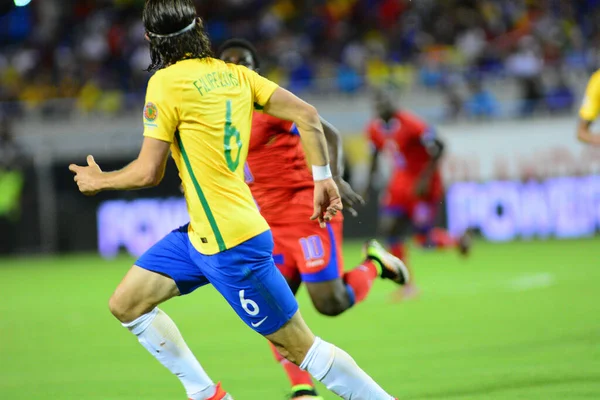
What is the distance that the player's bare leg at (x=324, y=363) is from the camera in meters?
5.07

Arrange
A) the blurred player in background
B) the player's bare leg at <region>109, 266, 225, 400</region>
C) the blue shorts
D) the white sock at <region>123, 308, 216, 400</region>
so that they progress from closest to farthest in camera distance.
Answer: the blue shorts, the player's bare leg at <region>109, 266, 225, 400</region>, the white sock at <region>123, 308, 216, 400</region>, the blurred player in background

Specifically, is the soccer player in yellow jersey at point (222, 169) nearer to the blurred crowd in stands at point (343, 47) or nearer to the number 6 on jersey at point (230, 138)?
the number 6 on jersey at point (230, 138)

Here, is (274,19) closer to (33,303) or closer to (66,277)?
(66,277)

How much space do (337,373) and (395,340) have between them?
13.5 ft

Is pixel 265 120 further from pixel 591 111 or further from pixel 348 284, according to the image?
pixel 591 111

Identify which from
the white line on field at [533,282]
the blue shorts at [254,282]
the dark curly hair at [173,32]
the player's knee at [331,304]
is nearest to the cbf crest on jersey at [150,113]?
the dark curly hair at [173,32]

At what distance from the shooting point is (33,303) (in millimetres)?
14156

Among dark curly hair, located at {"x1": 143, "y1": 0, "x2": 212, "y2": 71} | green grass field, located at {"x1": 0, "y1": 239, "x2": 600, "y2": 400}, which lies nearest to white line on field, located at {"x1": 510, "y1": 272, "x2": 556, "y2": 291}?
green grass field, located at {"x1": 0, "y1": 239, "x2": 600, "y2": 400}

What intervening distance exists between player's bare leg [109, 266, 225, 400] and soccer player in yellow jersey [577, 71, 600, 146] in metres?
4.24

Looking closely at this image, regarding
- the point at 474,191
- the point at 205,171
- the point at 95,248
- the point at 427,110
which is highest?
the point at 205,171

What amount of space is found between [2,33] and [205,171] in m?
26.2

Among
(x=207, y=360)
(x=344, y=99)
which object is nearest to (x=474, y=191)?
(x=344, y=99)

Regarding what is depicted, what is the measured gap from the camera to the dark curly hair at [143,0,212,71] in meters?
4.87

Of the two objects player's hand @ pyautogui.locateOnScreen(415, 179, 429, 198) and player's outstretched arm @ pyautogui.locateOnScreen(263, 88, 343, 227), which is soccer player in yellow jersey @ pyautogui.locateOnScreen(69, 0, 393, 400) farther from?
player's hand @ pyautogui.locateOnScreen(415, 179, 429, 198)
